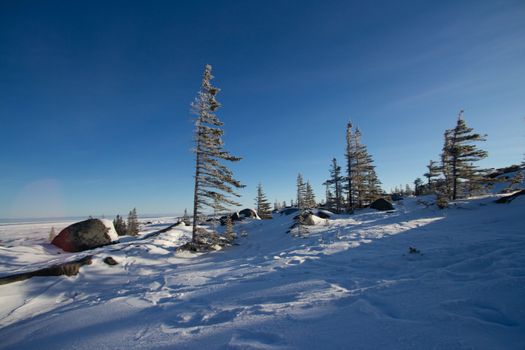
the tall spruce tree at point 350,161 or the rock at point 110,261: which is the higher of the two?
the tall spruce tree at point 350,161

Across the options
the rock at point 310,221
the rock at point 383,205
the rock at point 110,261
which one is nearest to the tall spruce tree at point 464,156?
the rock at point 383,205

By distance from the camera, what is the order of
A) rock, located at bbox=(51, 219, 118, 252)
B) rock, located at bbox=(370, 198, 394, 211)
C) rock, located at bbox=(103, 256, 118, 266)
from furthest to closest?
rock, located at bbox=(370, 198, 394, 211) → rock, located at bbox=(51, 219, 118, 252) → rock, located at bbox=(103, 256, 118, 266)

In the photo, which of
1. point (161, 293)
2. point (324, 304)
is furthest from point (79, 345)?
point (324, 304)

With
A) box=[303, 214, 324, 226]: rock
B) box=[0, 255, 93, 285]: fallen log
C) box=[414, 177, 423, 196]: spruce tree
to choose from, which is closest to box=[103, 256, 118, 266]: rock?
box=[0, 255, 93, 285]: fallen log

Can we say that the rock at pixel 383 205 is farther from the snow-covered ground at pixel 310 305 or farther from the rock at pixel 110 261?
the rock at pixel 110 261

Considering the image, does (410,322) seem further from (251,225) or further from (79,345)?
(251,225)

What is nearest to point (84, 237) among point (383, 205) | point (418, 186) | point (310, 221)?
point (310, 221)

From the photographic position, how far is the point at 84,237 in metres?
14.0

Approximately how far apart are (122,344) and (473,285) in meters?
5.55

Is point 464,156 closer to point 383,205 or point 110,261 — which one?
point 383,205

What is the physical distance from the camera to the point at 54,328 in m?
3.89

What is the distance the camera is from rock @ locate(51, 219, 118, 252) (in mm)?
13781

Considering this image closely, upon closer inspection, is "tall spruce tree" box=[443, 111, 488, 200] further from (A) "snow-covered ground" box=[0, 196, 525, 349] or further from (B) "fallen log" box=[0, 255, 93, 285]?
(B) "fallen log" box=[0, 255, 93, 285]

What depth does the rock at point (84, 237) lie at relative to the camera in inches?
543
